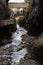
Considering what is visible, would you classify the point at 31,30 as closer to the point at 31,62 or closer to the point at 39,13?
the point at 39,13

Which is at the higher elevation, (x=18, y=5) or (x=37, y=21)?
(x=37, y=21)

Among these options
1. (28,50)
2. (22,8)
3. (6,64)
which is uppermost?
(6,64)

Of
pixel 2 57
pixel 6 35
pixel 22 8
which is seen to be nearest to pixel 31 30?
pixel 6 35

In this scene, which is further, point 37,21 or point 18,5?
point 18,5

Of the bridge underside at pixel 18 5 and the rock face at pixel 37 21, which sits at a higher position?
the rock face at pixel 37 21

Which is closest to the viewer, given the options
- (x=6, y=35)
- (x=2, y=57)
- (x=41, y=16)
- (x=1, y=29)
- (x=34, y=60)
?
(x=34, y=60)

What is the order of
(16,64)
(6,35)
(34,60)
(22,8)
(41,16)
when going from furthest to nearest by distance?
(22,8) → (6,35) → (41,16) → (34,60) → (16,64)

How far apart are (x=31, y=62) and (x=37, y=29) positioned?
40.8ft

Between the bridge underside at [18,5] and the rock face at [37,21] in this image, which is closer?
the rock face at [37,21]

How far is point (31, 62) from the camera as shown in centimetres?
1343

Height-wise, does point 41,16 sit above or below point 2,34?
above

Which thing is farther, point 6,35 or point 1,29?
point 6,35

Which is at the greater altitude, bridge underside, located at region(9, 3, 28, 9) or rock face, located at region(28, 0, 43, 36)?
rock face, located at region(28, 0, 43, 36)

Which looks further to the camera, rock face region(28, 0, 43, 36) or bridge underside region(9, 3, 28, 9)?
bridge underside region(9, 3, 28, 9)
